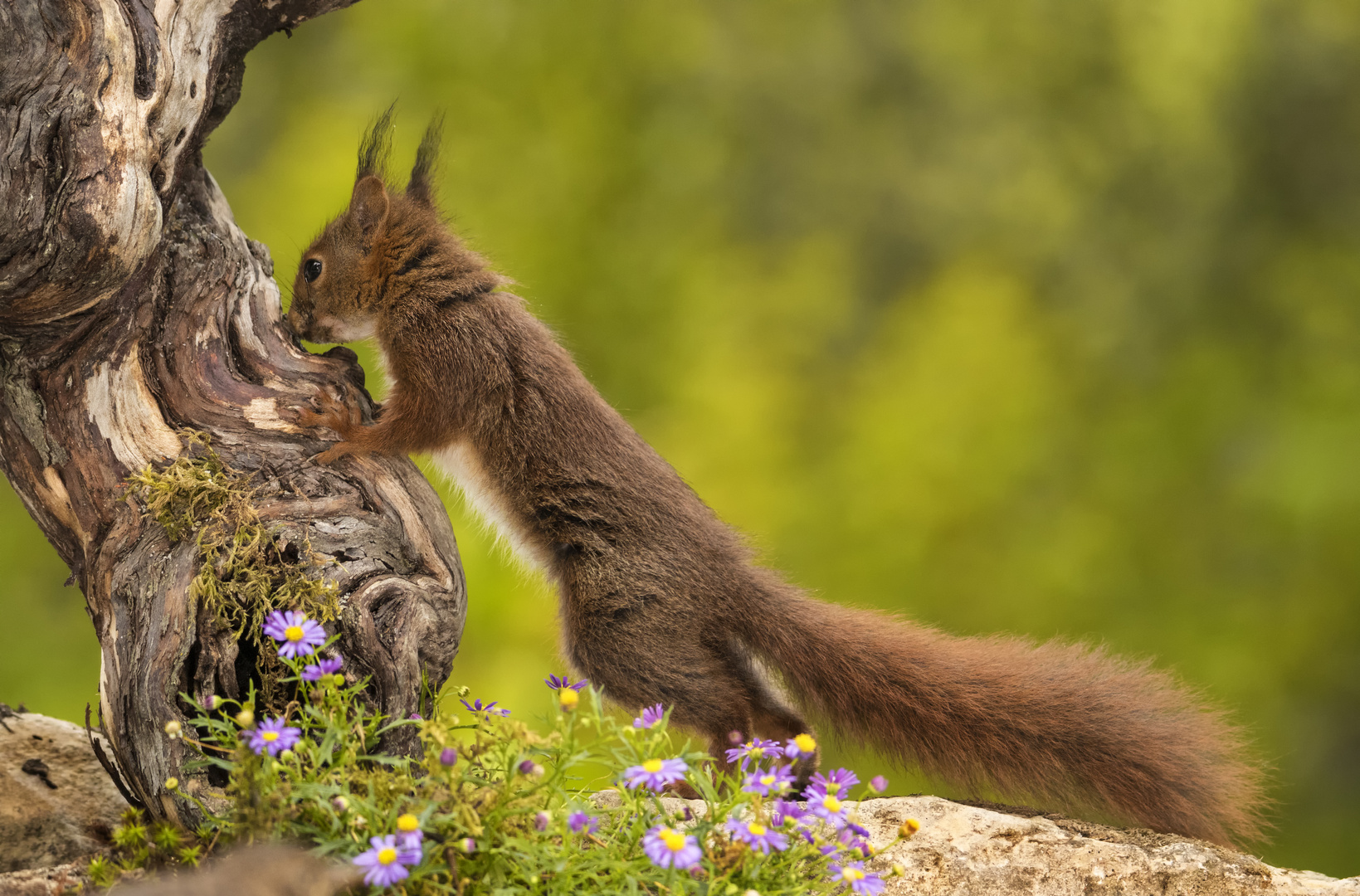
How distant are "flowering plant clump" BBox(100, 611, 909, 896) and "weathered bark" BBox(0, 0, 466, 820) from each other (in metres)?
0.32

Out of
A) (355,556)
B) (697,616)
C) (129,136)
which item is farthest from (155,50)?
(697,616)

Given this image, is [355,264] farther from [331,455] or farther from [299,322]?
[331,455]

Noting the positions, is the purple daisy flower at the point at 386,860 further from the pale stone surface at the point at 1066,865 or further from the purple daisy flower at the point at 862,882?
the pale stone surface at the point at 1066,865

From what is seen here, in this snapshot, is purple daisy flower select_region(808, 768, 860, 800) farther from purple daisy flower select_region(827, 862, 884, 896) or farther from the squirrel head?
the squirrel head

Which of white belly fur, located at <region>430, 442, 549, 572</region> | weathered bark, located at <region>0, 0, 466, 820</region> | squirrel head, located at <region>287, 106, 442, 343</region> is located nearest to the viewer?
weathered bark, located at <region>0, 0, 466, 820</region>

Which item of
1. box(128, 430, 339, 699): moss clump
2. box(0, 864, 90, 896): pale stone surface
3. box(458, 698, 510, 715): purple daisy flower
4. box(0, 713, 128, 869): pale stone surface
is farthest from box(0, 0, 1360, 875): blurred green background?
box(0, 864, 90, 896): pale stone surface

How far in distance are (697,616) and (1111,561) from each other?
2.54 metres

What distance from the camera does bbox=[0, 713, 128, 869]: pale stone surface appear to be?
2.29 m

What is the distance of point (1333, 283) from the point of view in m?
4.62

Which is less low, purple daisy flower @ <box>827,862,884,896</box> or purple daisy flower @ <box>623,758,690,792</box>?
purple daisy flower @ <box>623,758,690,792</box>

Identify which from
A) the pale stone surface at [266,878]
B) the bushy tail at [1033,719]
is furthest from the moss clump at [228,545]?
the bushy tail at [1033,719]

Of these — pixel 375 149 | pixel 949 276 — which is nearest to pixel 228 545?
pixel 375 149

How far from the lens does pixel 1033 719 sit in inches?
91.9

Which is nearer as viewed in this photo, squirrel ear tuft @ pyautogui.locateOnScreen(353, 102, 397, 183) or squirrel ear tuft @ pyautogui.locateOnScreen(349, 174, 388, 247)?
squirrel ear tuft @ pyautogui.locateOnScreen(349, 174, 388, 247)
